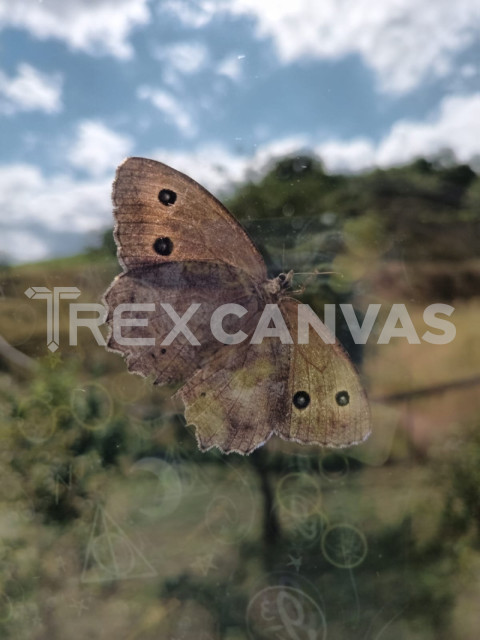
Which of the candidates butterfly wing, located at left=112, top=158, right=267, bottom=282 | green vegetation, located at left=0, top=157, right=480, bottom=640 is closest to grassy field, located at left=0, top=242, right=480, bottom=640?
green vegetation, located at left=0, top=157, right=480, bottom=640

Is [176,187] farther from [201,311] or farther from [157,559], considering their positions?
[157,559]

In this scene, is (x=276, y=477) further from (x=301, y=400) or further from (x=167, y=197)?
(x=167, y=197)

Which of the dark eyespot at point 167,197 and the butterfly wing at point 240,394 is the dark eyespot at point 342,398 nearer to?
the butterfly wing at point 240,394

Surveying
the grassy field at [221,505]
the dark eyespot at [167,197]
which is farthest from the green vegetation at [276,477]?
the dark eyespot at [167,197]

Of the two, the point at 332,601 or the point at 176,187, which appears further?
the point at 332,601

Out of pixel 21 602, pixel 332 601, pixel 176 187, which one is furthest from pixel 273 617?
pixel 176 187

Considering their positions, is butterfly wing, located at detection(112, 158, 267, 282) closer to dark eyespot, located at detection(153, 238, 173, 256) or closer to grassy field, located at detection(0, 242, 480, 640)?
dark eyespot, located at detection(153, 238, 173, 256)

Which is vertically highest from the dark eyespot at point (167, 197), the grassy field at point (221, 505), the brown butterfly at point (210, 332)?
the dark eyespot at point (167, 197)
